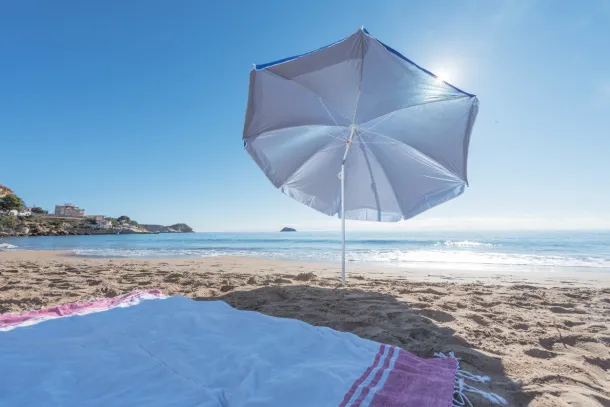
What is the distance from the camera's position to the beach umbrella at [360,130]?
4.08m

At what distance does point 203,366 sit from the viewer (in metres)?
1.49

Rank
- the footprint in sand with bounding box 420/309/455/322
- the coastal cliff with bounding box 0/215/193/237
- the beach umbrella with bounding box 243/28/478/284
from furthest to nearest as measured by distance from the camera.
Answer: the coastal cliff with bounding box 0/215/193/237 < the beach umbrella with bounding box 243/28/478/284 < the footprint in sand with bounding box 420/309/455/322

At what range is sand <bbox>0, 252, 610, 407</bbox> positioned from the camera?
1872 mm

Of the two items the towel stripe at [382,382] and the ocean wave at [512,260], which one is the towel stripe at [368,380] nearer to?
the towel stripe at [382,382]

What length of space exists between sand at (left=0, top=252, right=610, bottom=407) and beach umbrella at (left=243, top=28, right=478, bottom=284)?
1.33 metres

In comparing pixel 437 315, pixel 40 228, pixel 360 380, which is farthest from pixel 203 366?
pixel 40 228

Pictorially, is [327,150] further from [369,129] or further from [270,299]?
[270,299]

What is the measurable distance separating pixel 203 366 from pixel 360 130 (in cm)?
429

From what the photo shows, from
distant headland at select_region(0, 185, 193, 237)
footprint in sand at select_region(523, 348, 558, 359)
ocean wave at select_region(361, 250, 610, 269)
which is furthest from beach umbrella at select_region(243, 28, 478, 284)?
distant headland at select_region(0, 185, 193, 237)

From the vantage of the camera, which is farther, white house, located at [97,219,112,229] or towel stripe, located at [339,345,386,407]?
white house, located at [97,219,112,229]

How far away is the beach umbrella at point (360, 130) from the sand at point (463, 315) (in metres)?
1.33

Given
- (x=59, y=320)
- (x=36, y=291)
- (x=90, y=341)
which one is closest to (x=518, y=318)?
(x=90, y=341)

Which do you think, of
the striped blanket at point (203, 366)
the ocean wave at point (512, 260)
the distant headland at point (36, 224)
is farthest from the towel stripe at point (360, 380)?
the distant headland at point (36, 224)

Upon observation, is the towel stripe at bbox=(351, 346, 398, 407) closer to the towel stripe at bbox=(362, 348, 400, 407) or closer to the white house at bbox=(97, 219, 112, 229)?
the towel stripe at bbox=(362, 348, 400, 407)
